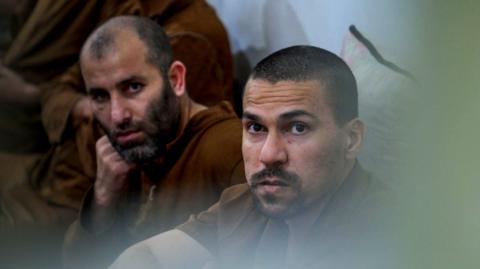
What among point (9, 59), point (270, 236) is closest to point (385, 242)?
point (270, 236)

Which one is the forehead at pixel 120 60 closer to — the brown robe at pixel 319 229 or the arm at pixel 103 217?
the arm at pixel 103 217

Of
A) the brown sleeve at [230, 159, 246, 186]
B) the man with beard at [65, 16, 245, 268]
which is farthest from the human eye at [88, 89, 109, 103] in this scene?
the brown sleeve at [230, 159, 246, 186]

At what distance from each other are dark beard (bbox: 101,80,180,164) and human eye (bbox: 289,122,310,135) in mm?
282

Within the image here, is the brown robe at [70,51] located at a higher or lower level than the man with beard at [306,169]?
lower

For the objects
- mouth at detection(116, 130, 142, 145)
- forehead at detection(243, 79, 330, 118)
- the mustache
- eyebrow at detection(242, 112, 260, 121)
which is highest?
forehead at detection(243, 79, 330, 118)

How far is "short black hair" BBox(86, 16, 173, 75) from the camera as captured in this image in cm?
135

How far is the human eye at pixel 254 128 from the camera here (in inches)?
45.3

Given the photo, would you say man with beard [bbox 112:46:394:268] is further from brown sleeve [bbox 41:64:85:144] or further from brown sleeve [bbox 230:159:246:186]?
brown sleeve [bbox 41:64:85:144]

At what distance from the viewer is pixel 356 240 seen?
1128mm

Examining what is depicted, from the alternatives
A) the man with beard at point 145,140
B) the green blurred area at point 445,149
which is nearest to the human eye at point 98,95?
the man with beard at point 145,140

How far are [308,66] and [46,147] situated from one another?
0.65 metres

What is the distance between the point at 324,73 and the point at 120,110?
331mm

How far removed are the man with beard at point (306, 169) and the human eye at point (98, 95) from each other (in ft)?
0.85

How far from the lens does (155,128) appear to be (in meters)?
1.36
